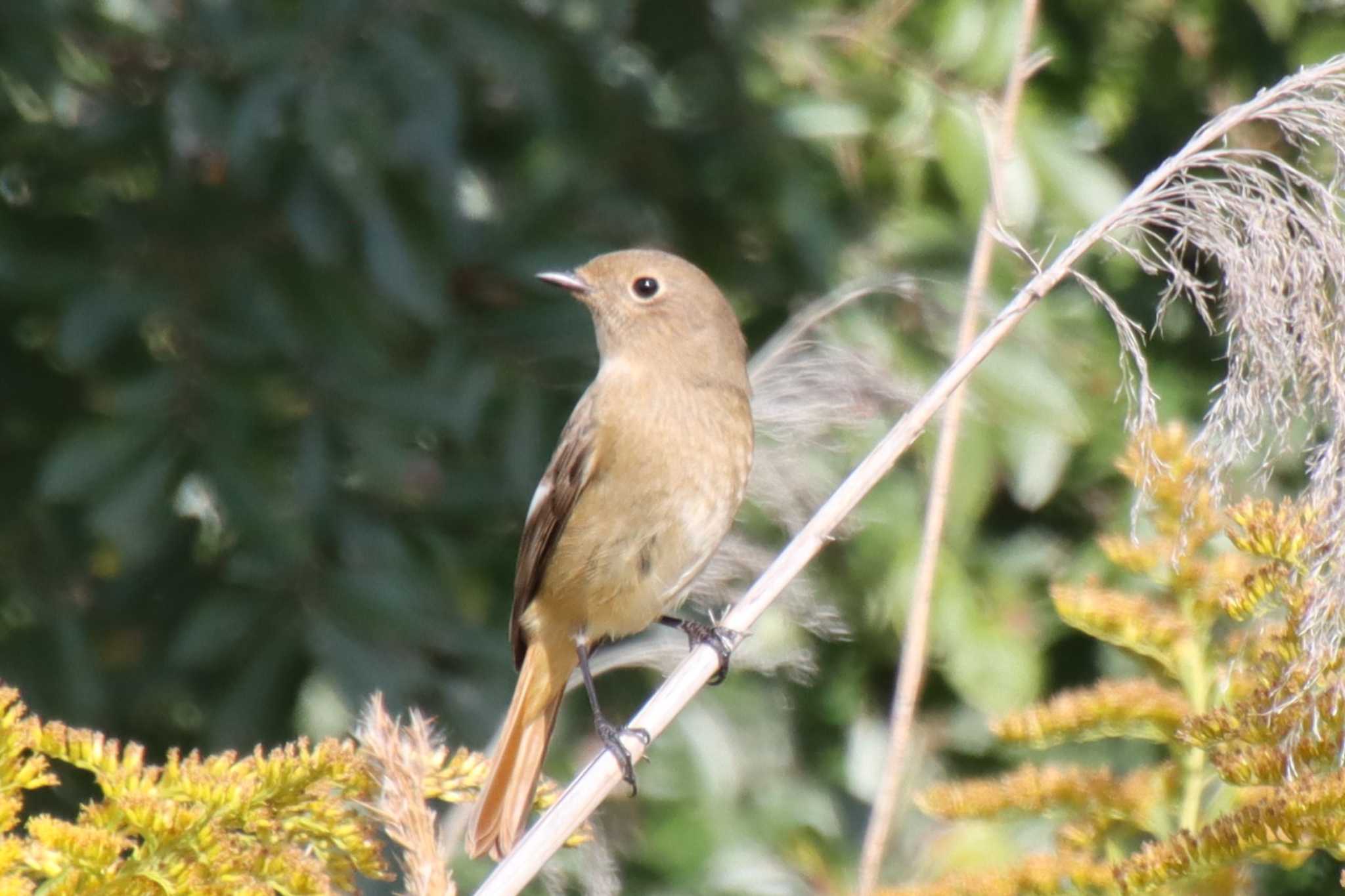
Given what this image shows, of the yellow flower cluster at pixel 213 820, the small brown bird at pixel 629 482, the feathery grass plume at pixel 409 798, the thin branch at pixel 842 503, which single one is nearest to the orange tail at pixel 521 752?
the small brown bird at pixel 629 482

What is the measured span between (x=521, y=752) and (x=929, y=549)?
3.73 ft

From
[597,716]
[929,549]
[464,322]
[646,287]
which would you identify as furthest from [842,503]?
[464,322]

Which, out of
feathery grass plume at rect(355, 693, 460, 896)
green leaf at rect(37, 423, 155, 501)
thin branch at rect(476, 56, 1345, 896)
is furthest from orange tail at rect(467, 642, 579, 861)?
feathery grass plume at rect(355, 693, 460, 896)

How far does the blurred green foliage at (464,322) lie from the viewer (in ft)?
10.5

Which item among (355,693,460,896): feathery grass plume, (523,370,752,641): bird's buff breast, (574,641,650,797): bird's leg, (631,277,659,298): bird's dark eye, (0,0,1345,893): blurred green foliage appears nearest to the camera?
(355,693,460,896): feathery grass plume

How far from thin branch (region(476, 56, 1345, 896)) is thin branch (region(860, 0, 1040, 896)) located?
0.09 m

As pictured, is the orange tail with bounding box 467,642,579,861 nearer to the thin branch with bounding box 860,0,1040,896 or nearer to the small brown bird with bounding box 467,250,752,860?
the small brown bird with bounding box 467,250,752,860

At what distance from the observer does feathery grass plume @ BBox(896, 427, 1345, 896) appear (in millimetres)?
1513

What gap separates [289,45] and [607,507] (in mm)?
980

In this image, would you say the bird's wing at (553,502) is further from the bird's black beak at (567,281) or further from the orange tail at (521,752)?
the bird's black beak at (567,281)

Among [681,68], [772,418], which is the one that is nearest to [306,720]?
[772,418]

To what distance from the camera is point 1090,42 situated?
3.74m

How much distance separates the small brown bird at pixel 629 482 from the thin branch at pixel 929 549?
826 millimetres

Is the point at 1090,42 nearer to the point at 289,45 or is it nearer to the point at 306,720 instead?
the point at 289,45
